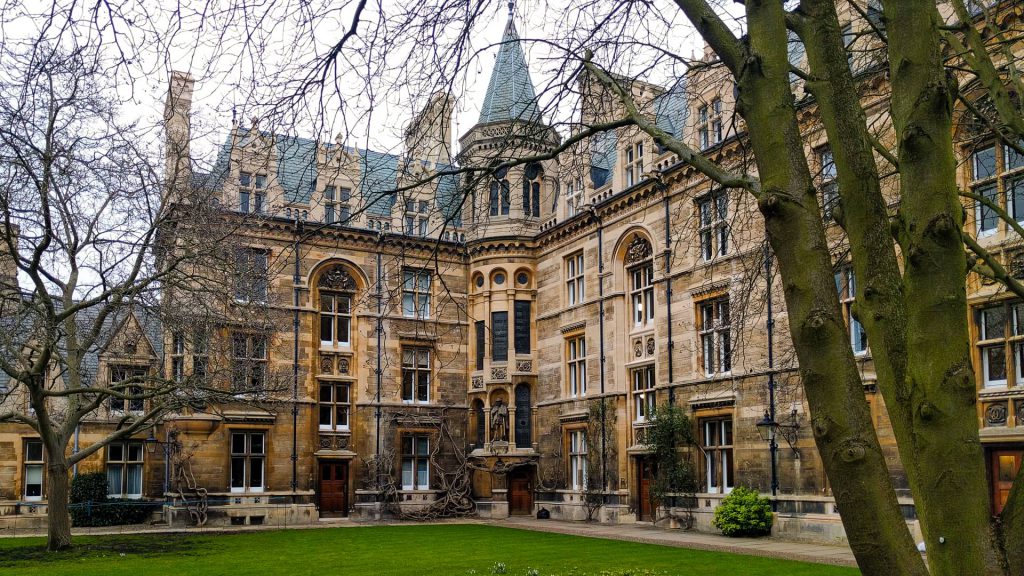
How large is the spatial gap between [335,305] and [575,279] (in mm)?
7628

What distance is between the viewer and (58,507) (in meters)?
18.9

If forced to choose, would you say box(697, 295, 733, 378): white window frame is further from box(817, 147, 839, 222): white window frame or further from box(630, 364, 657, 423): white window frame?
box(817, 147, 839, 222): white window frame

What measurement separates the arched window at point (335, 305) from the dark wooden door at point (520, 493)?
6834 millimetres

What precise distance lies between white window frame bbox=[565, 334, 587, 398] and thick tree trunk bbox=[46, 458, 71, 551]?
1441cm

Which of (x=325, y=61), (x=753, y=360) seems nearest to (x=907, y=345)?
(x=325, y=61)

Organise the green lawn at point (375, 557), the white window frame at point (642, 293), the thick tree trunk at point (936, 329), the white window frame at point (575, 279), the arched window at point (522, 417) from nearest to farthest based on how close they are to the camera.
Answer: the thick tree trunk at point (936, 329)
the green lawn at point (375, 557)
the white window frame at point (642, 293)
the white window frame at point (575, 279)
the arched window at point (522, 417)

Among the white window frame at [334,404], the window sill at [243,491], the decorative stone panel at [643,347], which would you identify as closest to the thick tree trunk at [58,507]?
the window sill at [243,491]

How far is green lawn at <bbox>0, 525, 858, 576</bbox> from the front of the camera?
1463 centimetres

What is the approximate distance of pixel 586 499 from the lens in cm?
2744

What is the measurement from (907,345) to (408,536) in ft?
64.8

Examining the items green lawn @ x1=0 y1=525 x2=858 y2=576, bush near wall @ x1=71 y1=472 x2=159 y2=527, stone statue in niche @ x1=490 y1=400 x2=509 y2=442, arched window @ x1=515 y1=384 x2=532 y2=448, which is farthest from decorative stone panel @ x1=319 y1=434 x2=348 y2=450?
green lawn @ x1=0 y1=525 x2=858 y2=576

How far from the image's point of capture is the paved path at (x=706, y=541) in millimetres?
16719

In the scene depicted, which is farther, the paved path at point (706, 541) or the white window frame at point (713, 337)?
the white window frame at point (713, 337)

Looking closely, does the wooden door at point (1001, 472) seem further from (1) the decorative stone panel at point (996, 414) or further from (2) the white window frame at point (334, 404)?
(2) the white window frame at point (334, 404)
